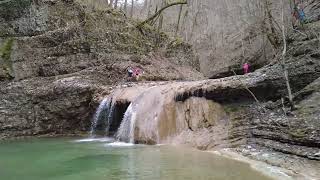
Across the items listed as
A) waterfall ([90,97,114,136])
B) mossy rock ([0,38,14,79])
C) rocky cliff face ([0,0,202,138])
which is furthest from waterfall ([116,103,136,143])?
mossy rock ([0,38,14,79])

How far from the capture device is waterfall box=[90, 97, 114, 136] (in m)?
17.0

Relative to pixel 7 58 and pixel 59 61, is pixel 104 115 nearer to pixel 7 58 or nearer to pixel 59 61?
pixel 59 61

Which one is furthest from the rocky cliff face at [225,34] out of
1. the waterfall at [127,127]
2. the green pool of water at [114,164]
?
the green pool of water at [114,164]

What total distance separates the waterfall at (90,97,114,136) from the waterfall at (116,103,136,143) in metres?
1.38

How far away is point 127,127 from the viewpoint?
50.3 ft

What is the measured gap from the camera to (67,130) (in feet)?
59.3

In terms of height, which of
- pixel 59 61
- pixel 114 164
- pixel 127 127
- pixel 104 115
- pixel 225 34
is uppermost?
pixel 225 34

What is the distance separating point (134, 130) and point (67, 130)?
460 cm

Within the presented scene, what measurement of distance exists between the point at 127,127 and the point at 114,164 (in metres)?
5.02

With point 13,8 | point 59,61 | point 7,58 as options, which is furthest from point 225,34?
point 7,58

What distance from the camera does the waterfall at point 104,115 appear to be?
17.0 meters

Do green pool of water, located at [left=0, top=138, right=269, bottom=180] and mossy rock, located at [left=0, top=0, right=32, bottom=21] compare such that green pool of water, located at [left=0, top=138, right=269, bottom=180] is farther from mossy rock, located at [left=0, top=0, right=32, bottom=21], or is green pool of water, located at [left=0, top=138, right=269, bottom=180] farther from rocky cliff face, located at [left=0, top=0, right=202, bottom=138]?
mossy rock, located at [left=0, top=0, right=32, bottom=21]

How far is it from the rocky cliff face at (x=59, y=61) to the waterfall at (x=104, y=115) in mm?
577

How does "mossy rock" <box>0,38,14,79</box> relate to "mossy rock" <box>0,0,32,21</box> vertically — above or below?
below
